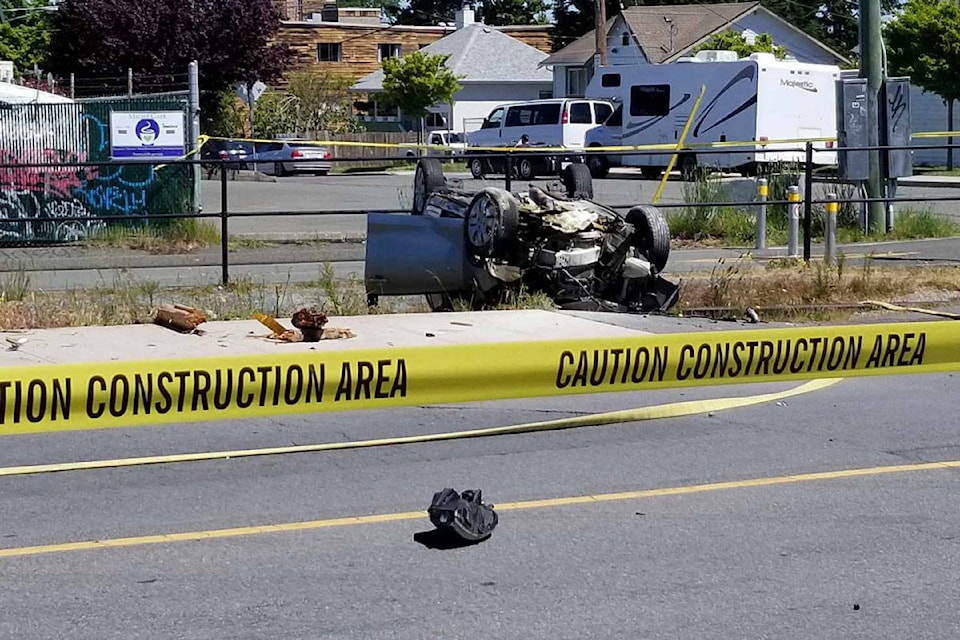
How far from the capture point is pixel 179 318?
11617mm

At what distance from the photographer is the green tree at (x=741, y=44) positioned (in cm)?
5419

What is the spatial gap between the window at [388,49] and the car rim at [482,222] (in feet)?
207

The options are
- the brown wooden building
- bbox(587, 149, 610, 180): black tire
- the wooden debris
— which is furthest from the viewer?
the brown wooden building

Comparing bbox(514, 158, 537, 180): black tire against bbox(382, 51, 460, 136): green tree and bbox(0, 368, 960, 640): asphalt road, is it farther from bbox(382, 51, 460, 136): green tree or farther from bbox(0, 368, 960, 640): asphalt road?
bbox(0, 368, 960, 640): asphalt road

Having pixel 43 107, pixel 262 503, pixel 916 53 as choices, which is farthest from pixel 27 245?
pixel 916 53

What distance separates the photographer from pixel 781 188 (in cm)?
2088

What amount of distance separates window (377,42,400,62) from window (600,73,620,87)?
106ft

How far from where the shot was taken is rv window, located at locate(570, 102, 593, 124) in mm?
43213

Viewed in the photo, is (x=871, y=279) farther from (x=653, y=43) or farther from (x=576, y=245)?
(x=653, y=43)

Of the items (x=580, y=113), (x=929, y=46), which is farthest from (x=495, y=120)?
(x=929, y=46)

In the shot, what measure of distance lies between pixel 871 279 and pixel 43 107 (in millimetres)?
12080

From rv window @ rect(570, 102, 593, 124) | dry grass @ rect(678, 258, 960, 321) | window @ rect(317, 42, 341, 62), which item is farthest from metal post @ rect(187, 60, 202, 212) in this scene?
window @ rect(317, 42, 341, 62)

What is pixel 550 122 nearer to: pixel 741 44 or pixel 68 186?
pixel 741 44

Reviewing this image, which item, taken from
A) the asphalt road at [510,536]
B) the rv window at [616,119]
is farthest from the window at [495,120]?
the asphalt road at [510,536]
